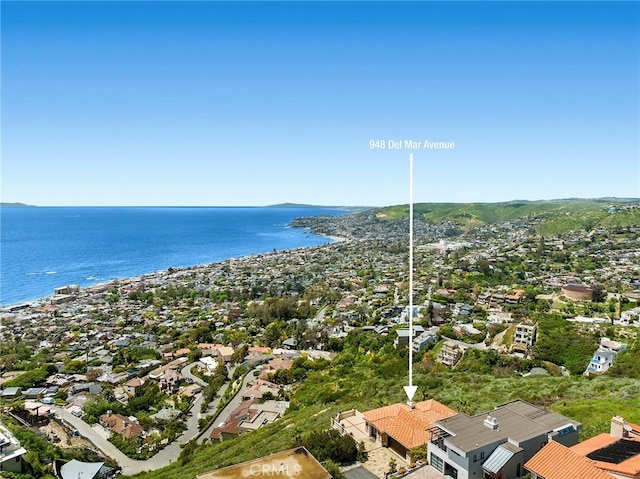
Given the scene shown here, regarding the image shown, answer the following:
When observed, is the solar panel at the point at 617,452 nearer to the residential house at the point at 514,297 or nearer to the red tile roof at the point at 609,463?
the red tile roof at the point at 609,463

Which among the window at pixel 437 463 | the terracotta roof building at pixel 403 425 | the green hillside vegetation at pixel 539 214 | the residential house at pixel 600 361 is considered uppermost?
the green hillside vegetation at pixel 539 214

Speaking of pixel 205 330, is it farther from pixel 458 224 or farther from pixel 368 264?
pixel 458 224

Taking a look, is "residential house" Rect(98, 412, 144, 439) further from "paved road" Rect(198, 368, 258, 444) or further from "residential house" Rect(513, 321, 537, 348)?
"residential house" Rect(513, 321, 537, 348)

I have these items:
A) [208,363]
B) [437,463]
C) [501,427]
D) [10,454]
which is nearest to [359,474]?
[437,463]

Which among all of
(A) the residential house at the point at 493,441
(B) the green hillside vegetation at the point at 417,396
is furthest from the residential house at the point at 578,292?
(A) the residential house at the point at 493,441

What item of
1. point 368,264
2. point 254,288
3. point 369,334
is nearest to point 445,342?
point 369,334

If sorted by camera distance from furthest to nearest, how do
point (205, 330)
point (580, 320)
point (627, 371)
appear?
point (205, 330), point (580, 320), point (627, 371)
